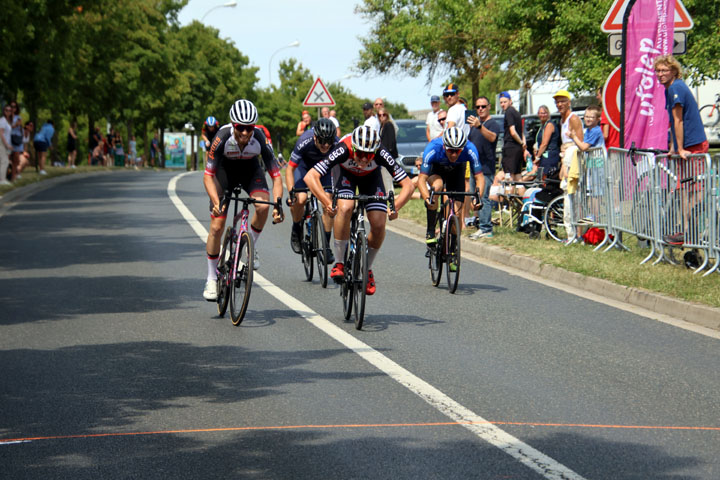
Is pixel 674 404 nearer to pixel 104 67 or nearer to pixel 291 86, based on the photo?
pixel 104 67

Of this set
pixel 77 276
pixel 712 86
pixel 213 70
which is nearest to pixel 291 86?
pixel 213 70

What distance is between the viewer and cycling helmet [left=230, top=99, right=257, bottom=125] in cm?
954

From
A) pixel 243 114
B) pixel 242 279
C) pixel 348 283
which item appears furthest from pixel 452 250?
pixel 243 114

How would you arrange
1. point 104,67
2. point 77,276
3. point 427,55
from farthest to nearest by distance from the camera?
1. point 104,67
2. point 427,55
3. point 77,276

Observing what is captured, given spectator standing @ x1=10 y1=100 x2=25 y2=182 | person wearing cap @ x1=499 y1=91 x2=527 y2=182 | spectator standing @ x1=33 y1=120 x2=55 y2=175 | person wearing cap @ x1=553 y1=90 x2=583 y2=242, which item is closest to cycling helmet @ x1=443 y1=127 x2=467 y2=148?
person wearing cap @ x1=553 y1=90 x2=583 y2=242

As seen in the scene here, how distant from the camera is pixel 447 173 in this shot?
41.0 ft

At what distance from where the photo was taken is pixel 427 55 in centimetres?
4103

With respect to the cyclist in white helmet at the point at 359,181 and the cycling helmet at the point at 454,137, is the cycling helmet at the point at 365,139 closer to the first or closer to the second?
the cyclist in white helmet at the point at 359,181

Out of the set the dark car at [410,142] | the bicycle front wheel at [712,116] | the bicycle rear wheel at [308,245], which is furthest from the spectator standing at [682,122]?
the bicycle front wheel at [712,116]

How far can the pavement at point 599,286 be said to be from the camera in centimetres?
1002

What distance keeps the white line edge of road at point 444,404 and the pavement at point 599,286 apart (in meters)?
3.11

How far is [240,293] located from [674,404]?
416cm

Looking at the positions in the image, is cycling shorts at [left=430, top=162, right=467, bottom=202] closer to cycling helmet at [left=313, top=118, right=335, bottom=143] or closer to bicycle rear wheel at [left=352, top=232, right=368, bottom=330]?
cycling helmet at [left=313, top=118, right=335, bottom=143]

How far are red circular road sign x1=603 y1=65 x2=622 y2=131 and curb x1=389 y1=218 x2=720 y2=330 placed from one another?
82.8 inches
